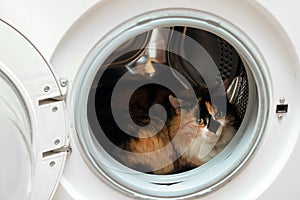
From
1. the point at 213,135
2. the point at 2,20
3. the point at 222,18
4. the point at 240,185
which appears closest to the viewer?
the point at 2,20

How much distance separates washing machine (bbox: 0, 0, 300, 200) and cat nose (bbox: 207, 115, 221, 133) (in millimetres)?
11

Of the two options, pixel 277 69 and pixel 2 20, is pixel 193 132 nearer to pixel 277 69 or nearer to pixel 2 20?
pixel 277 69

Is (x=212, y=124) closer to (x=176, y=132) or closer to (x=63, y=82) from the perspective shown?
(x=176, y=132)

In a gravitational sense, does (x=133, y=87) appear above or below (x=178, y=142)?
above

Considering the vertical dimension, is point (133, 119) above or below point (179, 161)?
above

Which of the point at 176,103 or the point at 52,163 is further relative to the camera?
the point at 176,103

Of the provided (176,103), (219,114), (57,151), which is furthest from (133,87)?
(57,151)

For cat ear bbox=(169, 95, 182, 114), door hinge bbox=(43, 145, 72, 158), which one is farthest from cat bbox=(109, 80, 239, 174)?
A: door hinge bbox=(43, 145, 72, 158)

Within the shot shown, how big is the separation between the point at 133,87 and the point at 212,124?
0.22m

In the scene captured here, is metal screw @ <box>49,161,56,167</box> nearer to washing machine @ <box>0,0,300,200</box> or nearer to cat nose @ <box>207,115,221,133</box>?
washing machine @ <box>0,0,300,200</box>

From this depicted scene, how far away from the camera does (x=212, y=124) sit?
1.12 meters

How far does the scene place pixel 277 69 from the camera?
93 centimetres

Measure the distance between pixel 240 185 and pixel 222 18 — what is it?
0.38 meters

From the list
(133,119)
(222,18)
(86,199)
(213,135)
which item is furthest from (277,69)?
(86,199)
